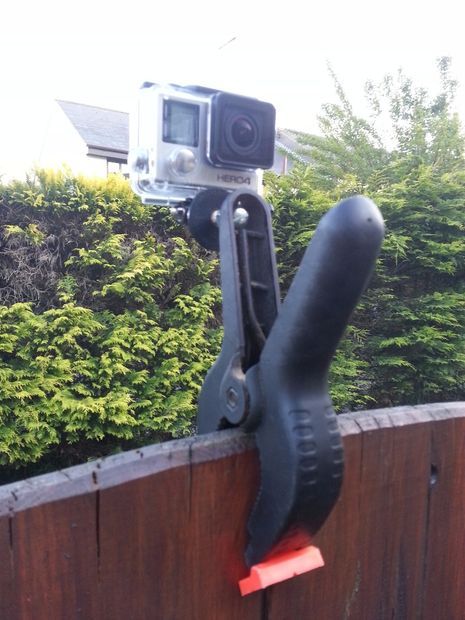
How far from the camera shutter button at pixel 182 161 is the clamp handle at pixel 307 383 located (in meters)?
0.31

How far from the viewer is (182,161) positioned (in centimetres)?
96

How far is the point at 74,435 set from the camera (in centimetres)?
270

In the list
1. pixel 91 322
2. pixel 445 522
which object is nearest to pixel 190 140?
pixel 445 522

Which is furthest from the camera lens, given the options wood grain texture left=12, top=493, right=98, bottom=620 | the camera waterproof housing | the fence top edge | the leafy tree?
the leafy tree

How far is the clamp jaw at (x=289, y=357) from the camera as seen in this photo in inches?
28.5

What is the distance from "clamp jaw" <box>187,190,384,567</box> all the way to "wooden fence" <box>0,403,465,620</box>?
2.8 inches

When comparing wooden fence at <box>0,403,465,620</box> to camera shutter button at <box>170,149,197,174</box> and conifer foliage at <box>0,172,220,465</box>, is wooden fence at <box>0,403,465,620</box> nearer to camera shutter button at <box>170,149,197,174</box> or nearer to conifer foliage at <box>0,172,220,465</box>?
camera shutter button at <box>170,149,197,174</box>

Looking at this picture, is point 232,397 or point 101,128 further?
point 101,128

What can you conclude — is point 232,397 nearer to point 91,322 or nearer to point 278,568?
point 278,568

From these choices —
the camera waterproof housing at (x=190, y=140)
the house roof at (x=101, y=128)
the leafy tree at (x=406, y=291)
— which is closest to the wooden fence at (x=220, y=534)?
the camera waterproof housing at (x=190, y=140)

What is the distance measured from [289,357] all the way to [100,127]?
940 inches

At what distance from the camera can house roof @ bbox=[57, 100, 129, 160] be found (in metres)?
20.0

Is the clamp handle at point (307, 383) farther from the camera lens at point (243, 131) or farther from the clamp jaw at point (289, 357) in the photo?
the camera lens at point (243, 131)

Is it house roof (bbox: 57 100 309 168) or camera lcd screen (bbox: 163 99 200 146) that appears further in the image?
house roof (bbox: 57 100 309 168)
